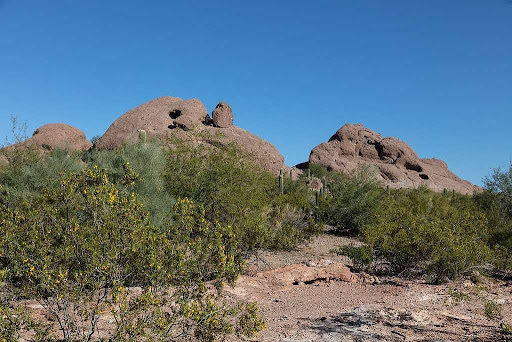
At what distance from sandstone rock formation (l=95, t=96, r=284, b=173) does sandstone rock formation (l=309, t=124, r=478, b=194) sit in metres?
19.9

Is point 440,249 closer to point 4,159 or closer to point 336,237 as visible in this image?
point 336,237

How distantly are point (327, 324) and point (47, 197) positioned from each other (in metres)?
4.25

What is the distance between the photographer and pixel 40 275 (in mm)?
4387

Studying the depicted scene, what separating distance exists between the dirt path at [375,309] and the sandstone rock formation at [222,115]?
94.2 feet

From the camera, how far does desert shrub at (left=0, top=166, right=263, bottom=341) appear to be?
4398 mm

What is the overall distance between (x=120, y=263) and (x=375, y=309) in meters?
4.37

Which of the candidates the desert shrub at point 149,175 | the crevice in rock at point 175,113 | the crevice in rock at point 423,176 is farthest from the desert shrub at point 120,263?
the crevice in rock at point 423,176

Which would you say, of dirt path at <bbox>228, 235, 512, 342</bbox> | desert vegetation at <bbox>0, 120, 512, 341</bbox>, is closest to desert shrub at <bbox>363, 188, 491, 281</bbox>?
desert vegetation at <bbox>0, 120, 512, 341</bbox>

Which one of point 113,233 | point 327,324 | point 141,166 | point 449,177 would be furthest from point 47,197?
point 449,177

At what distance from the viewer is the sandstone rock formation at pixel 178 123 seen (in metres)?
34.1

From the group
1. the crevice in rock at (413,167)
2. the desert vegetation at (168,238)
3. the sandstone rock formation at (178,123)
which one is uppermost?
the crevice in rock at (413,167)

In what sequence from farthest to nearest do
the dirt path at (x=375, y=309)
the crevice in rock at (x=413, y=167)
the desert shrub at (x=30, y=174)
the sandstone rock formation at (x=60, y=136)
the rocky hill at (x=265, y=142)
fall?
the crevice in rock at (x=413, y=167)
the sandstone rock formation at (x=60, y=136)
the rocky hill at (x=265, y=142)
the desert shrub at (x=30, y=174)
the dirt path at (x=375, y=309)

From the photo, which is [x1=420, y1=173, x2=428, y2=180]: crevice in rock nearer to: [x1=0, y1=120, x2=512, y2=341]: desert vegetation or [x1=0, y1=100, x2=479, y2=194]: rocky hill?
[x1=0, y1=100, x2=479, y2=194]: rocky hill

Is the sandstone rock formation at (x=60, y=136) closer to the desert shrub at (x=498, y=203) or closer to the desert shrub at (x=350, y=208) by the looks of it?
the desert shrub at (x=350, y=208)
